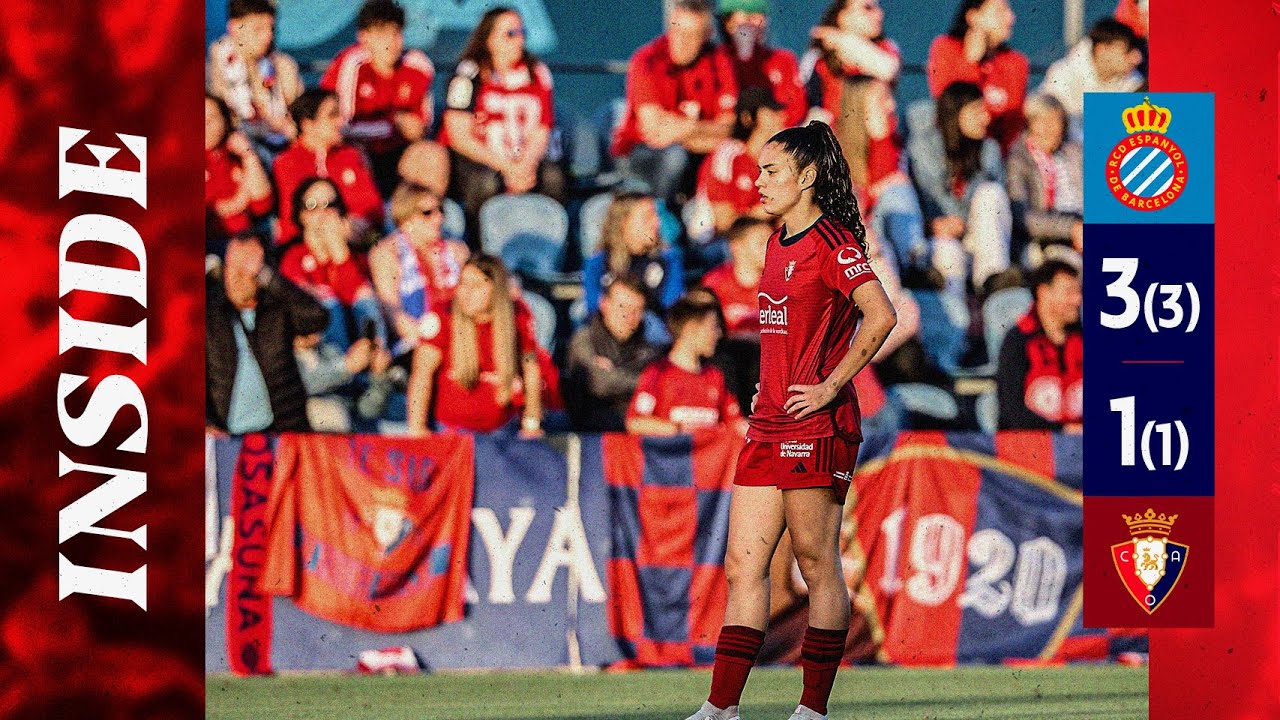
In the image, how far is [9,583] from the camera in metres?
4.34

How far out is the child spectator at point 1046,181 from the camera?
33.2ft

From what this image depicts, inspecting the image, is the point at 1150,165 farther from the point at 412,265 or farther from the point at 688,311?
the point at 412,265

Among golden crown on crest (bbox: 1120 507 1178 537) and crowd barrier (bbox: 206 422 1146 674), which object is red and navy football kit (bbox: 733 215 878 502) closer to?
golden crown on crest (bbox: 1120 507 1178 537)

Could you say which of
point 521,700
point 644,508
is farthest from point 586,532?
point 521,700

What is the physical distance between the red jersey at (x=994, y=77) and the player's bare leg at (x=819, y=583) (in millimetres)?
5623

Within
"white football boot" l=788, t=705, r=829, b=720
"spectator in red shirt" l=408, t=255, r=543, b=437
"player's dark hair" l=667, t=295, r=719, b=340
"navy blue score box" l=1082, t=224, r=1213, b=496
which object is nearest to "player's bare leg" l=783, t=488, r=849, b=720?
"white football boot" l=788, t=705, r=829, b=720

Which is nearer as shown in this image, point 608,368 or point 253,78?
point 608,368

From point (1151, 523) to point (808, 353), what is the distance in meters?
1.42

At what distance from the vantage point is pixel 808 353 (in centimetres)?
507

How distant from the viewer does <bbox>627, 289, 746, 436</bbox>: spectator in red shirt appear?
29.4 ft

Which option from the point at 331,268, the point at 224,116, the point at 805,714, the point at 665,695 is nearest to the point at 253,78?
the point at 224,116

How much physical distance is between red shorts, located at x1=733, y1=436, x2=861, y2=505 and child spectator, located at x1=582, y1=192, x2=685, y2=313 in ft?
14.5

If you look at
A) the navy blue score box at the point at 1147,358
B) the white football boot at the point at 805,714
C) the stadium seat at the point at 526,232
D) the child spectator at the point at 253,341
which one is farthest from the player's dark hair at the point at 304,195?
the white football boot at the point at 805,714

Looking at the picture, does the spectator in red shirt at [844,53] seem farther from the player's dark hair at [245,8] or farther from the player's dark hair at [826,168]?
the player's dark hair at [826,168]
